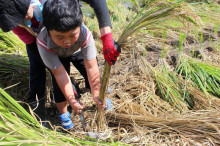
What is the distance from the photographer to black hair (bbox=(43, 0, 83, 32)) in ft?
3.05

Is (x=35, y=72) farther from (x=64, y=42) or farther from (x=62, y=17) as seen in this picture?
(x=62, y=17)

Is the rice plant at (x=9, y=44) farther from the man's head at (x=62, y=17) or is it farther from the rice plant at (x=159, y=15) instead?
the rice plant at (x=159, y=15)

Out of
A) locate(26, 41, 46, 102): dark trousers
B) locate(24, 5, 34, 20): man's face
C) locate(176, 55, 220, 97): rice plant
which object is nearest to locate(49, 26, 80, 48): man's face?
locate(24, 5, 34, 20): man's face

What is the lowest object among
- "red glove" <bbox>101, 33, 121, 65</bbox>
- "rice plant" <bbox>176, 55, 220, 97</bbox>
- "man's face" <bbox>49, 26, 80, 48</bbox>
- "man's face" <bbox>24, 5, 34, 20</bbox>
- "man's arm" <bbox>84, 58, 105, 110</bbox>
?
"rice plant" <bbox>176, 55, 220, 97</bbox>

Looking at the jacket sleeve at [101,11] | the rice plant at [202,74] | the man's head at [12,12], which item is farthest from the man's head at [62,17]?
the rice plant at [202,74]

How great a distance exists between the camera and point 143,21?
1.03 m

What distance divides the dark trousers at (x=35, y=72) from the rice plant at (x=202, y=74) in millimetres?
1384

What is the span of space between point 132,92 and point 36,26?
3.59 ft

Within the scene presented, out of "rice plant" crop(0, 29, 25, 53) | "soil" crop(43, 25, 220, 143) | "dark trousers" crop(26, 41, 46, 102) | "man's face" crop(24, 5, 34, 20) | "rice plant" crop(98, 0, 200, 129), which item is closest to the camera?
"rice plant" crop(98, 0, 200, 129)

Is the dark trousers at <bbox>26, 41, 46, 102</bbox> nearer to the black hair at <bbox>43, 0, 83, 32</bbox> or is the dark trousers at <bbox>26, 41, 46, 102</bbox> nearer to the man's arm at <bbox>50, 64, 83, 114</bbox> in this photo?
the man's arm at <bbox>50, 64, 83, 114</bbox>

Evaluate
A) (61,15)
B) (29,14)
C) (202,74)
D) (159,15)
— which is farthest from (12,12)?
(202,74)

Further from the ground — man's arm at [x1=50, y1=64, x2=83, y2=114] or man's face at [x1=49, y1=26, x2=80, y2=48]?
man's face at [x1=49, y1=26, x2=80, y2=48]

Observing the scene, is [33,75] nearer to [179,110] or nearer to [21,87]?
[21,87]

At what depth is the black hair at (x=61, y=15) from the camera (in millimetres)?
929
